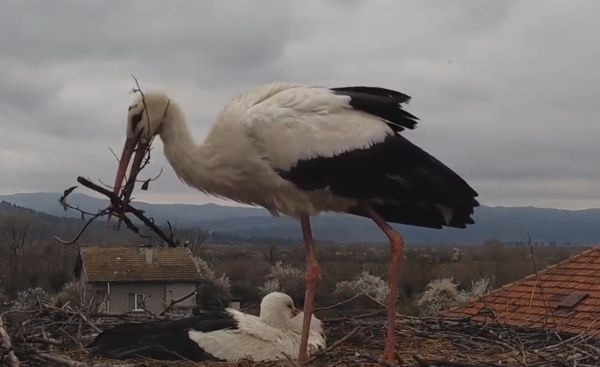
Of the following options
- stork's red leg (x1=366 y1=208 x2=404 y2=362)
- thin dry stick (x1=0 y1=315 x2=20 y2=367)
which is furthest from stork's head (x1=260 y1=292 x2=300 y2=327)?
thin dry stick (x1=0 y1=315 x2=20 y2=367)

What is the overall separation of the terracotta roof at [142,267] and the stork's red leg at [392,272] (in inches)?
407

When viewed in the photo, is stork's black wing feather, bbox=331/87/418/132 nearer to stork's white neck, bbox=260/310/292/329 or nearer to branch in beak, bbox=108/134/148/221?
branch in beak, bbox=108/134/148/221

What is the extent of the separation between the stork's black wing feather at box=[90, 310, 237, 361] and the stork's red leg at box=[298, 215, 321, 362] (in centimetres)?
47

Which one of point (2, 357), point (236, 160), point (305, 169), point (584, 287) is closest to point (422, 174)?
point (305, 169)

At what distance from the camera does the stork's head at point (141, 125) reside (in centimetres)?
529

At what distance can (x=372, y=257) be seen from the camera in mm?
50469

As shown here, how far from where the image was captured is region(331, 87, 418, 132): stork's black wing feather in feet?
17.0

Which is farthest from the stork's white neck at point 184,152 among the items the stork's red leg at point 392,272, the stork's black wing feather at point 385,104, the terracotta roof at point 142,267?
the terracotta roof at point 142,267

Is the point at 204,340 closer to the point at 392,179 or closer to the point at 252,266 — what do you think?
the point at 392,179

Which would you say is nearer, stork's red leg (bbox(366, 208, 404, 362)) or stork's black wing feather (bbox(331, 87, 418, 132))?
stork's black wing feather (bbox(331, 87, 418, 132))

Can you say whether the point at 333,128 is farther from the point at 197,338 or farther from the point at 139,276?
the point at 139,276

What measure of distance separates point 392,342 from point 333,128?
4.31 feet

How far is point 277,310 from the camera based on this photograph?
6.03m

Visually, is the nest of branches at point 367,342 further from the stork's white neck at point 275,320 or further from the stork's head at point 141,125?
the stork's head at point 141,125
